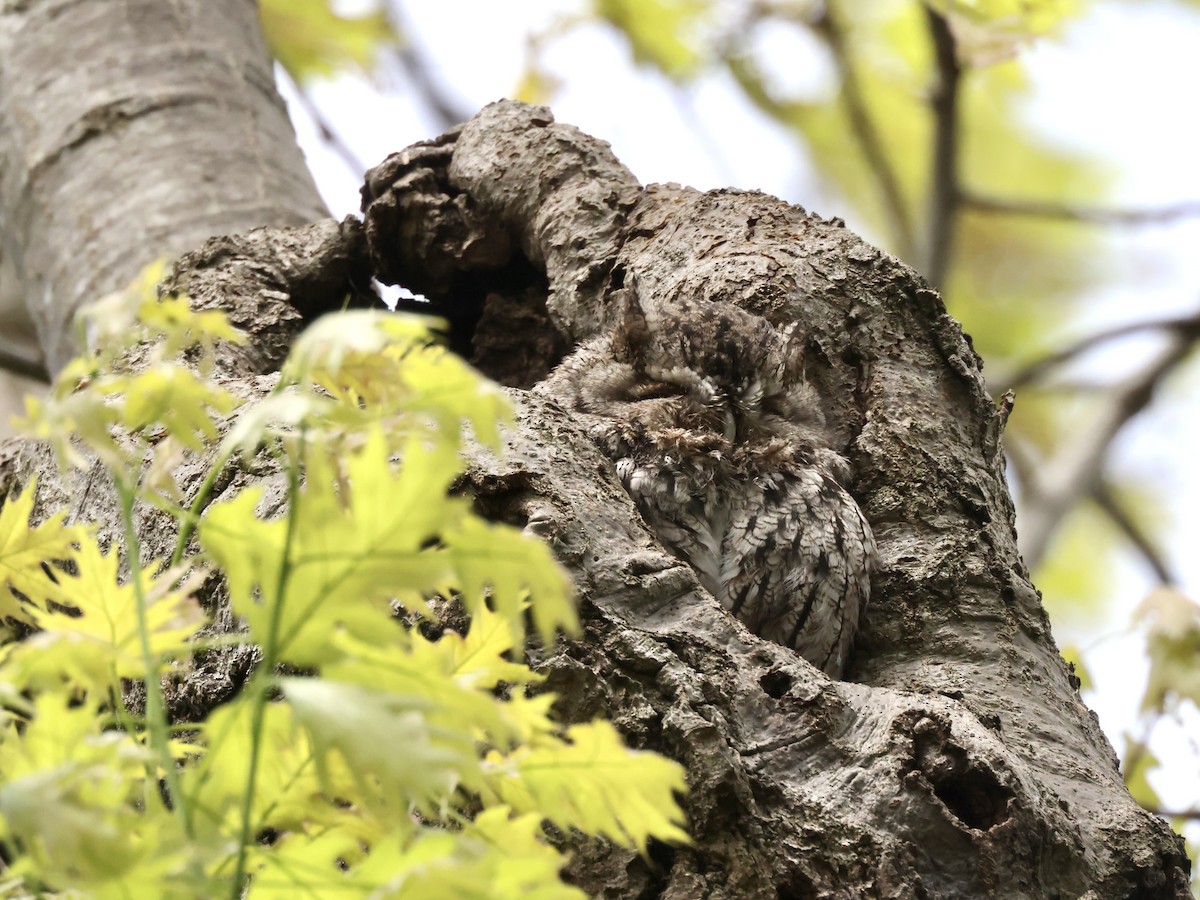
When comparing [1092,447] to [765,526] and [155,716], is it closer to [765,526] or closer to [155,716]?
[765,526]

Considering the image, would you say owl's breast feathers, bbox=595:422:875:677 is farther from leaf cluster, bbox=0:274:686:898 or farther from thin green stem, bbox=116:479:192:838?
thin green stem, bbox=116:479:192:838

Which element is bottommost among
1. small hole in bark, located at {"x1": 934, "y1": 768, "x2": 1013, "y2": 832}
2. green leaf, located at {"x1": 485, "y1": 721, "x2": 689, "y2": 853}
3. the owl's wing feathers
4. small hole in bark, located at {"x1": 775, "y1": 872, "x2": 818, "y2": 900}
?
green leaf, located at {"x1": 485, "y1": 721, "x2": 689, "y2": 853}

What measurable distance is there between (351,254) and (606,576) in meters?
1.32

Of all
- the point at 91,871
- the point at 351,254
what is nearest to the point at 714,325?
the point at 351,254

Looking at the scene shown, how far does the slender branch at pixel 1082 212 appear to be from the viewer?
366 cm

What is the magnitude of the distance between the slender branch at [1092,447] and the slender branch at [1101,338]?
0.11 ft

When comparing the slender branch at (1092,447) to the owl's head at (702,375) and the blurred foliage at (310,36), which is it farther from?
the blurred foliage at (310,36)

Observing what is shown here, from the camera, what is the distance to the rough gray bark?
9.16ft

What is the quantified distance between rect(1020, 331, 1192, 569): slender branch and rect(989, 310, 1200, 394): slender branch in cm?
3

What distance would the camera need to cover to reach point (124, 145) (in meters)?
2.90

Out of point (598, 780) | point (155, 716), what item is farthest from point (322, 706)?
point (598, 780)

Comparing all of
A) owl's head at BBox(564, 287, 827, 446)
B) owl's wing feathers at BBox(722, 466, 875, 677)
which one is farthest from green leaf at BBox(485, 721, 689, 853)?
owl's head at BBox(564, 287, 827, 446)

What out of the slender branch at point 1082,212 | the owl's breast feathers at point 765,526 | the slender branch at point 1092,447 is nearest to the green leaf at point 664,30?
the slender branch at point 1082,212

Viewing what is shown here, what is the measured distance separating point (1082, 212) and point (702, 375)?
1831mm
